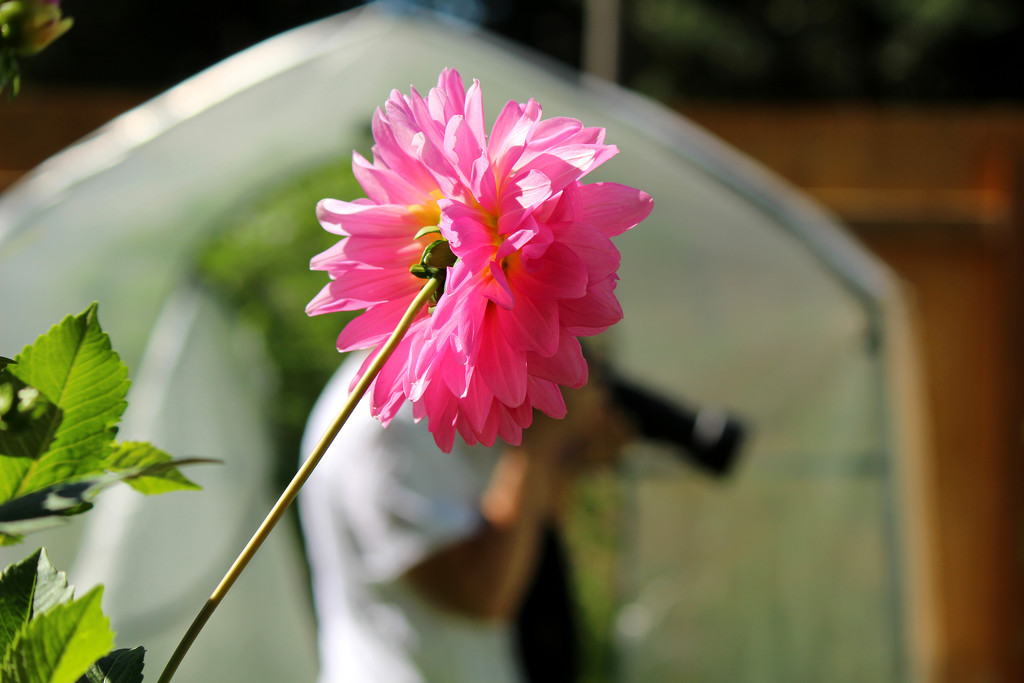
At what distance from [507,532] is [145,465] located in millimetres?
863

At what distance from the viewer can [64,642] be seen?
0.19 m

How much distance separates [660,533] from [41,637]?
1.83 metres

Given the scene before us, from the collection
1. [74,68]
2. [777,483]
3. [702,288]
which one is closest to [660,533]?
[777,483]

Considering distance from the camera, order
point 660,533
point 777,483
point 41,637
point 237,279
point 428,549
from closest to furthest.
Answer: point 41,637 < point 428,549 < point 777,483 < point 660,533 < point 237,279

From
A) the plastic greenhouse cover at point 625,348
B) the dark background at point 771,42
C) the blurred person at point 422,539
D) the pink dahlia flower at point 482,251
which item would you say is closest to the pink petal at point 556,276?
the pink dahlia flower at point 482,251

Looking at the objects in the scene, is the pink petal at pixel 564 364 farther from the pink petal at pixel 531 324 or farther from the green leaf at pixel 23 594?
the green leaf at pixel 23 594

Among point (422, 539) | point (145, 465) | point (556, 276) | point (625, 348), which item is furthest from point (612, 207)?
point (625, 348)

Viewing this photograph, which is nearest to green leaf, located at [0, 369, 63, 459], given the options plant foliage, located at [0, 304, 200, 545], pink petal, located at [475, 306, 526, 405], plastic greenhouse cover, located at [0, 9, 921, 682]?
plant foliage, located at [0, 304, 200, 545]

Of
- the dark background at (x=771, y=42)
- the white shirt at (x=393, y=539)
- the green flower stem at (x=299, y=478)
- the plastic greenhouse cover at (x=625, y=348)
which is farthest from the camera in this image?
the dark background at (x=771, y=42)

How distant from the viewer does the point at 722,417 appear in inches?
54.8

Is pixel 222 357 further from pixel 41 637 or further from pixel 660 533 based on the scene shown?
pixel 41 637

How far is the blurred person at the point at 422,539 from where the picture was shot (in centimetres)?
104

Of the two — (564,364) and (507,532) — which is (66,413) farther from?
(507,532)

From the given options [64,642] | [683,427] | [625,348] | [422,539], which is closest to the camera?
[64,642]
